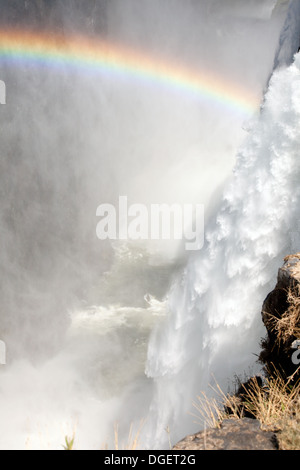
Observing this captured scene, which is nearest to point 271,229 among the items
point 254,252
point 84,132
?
point 254,252

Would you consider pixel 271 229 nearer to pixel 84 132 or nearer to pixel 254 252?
pixel 254 252

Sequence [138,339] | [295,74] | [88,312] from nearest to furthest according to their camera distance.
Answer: [295,74] < [138,339] < [88,312]

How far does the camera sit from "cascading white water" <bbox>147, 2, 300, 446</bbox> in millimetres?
6633

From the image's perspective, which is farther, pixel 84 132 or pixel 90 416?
pixel 84 132

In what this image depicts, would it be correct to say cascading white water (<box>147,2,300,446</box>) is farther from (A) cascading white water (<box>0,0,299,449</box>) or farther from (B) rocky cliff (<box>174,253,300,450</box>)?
(B) rocky cliff (<box>174,253,300,450</box>)

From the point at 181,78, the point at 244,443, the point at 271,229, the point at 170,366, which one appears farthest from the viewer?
the point at 181,78

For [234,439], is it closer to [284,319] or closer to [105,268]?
[284,319]

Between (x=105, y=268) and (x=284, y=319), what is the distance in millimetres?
15866

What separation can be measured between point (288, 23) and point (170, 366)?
13.3 metres

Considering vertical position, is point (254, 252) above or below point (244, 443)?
above

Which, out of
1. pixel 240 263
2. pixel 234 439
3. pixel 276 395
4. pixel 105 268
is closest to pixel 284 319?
pixel 276 395

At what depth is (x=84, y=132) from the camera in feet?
55.3

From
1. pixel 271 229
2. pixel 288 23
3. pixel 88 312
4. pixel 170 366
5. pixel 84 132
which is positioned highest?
pixel 288 23

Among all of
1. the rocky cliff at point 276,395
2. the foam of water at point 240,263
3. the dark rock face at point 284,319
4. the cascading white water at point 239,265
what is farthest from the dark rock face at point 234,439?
the foam of water at point 240,263
